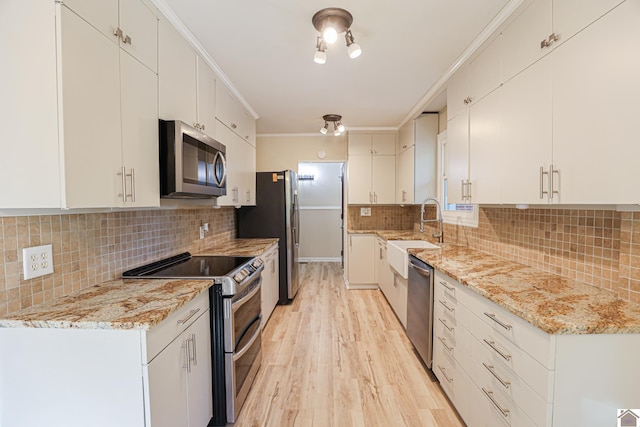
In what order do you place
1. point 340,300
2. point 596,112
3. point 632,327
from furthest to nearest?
1. point 340,300
2. point 596,112
3. point 632,327

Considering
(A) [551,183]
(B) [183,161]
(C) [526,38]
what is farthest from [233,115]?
(A) [551,183]

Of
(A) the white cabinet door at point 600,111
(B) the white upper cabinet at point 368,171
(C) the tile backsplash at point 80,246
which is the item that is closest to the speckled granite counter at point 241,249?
(C) the tile backsplash at point 80,246

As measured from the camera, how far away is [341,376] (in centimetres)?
229

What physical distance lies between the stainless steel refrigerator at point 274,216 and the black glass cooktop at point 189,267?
4.41 ft

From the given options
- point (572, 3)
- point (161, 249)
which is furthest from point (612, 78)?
point (161, 249)

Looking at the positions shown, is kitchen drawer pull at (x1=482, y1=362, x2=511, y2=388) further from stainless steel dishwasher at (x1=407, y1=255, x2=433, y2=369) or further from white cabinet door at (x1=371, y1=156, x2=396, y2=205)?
white cabinet door at (x1=371, y1=156, x2=396, y2=205)

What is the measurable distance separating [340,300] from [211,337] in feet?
8.40

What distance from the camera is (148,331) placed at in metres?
1.10

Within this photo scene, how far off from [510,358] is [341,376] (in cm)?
138

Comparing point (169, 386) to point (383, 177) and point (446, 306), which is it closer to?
point (446, 306)

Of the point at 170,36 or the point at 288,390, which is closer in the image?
the point at 170,36

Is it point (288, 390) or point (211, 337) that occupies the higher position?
point (211, 337)

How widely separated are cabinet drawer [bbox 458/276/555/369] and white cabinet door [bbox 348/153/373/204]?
9.35ft

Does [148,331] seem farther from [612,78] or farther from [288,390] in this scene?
[612,78]
